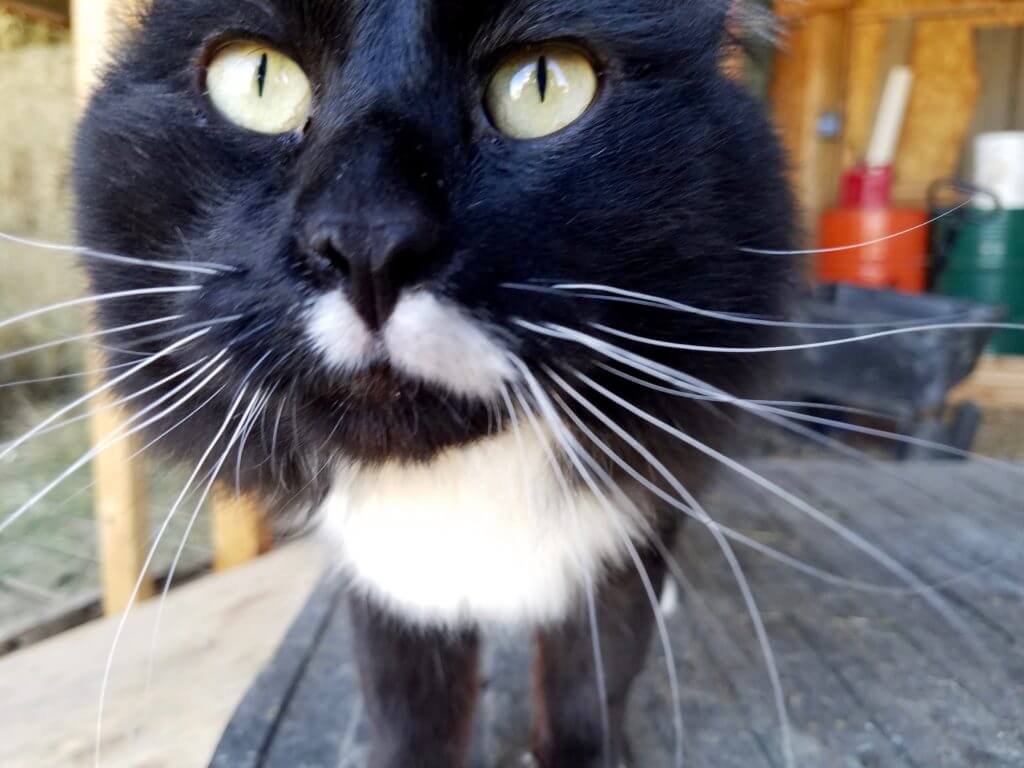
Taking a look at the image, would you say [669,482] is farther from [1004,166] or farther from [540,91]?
[1004,166]

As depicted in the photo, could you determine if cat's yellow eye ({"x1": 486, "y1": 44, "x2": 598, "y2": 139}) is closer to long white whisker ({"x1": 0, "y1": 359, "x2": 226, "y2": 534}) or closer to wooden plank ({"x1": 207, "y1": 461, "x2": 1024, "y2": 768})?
long white whisker ({"x1": 0, "y1": 359, "x2": 226, "y2": 534})

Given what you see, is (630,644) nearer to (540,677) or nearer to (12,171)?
(540,677)

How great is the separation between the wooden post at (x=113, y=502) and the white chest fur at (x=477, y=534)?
1.83ft

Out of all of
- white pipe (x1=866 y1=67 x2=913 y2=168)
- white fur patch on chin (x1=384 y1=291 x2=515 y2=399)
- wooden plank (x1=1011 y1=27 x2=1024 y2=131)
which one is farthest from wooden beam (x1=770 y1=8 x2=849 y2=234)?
white fur patch on chin (x1=384 y1=291 x2=515 y2=399)

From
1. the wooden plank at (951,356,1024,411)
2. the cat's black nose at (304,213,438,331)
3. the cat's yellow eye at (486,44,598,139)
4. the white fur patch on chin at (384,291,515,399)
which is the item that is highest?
the cat's yellow eye at (486,44,598,139)

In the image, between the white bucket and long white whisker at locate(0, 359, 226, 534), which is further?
the white bucket

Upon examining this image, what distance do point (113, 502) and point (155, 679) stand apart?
36 centimetres

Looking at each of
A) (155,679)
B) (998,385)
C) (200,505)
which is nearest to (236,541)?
→ (155,679)

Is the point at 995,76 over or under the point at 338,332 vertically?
over

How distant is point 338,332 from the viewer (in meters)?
0.38

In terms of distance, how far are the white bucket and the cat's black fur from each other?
101 inches

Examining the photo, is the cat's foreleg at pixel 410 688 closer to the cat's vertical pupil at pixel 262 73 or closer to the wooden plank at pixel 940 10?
the cat's vertical pupil at pixel 262 73

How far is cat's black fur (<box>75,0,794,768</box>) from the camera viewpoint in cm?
40

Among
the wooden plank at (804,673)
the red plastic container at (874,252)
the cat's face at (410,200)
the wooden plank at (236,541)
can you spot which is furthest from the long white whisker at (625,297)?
the red plastic container at (874,252)
